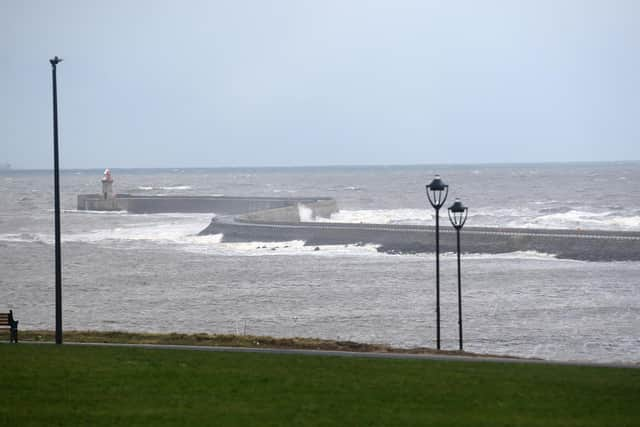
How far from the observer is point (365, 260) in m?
38.8

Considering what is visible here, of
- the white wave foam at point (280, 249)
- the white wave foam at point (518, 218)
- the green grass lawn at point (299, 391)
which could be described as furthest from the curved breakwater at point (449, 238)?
the green grass lawn at point (299, 391)

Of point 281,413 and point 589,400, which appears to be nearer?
point 281,413

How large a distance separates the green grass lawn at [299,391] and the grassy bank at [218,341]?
2788mm

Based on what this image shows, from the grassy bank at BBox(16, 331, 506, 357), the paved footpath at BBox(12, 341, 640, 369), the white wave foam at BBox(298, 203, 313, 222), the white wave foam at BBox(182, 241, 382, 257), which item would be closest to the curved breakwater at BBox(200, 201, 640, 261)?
the white wave foam at BBox(182, 241, 382, 257)

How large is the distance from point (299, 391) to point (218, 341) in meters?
6.60

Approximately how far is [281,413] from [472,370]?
12.3 ft

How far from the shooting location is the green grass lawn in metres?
9.83

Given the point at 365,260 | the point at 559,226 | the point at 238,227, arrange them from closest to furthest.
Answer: the point at 365,260 < the point at 238,227 < the point at 559,226

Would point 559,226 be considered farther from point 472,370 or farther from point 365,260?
point 472,370

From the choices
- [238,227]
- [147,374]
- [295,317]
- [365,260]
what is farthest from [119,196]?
[147,374]

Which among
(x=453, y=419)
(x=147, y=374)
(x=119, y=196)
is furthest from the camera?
(x=119, y=196)

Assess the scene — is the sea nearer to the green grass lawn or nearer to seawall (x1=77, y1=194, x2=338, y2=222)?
the green grass lawn

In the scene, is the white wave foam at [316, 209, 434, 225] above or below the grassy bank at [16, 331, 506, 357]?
above

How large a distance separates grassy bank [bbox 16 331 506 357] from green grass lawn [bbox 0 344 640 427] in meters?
2.79
